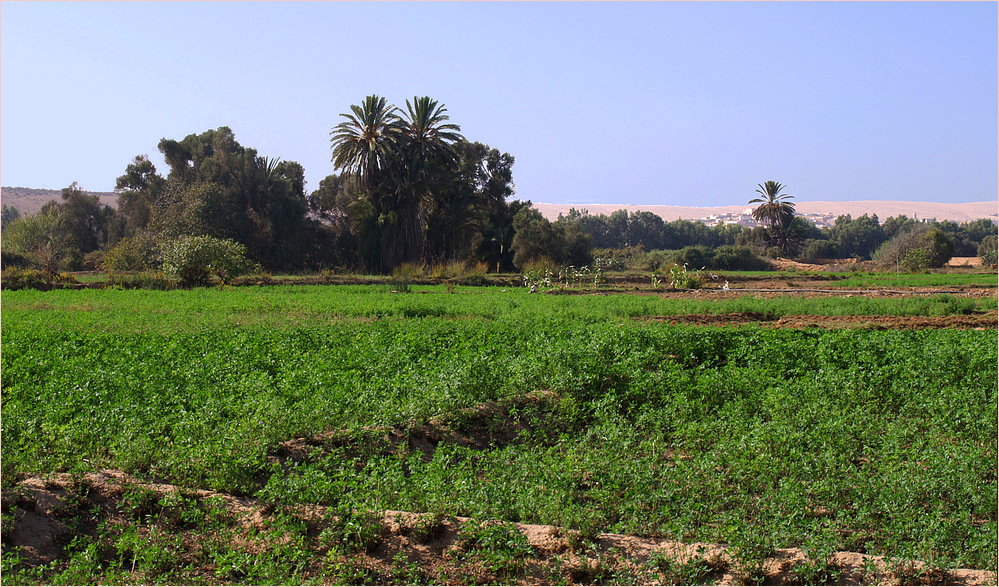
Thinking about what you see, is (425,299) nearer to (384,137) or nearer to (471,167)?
(384,137)

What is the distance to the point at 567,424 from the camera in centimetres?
888

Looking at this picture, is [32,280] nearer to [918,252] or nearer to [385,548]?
[385,548]

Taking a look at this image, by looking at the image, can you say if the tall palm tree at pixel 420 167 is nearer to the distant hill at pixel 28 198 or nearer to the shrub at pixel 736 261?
the shrub at pixel 736 261

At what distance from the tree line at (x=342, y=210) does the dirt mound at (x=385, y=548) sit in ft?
133

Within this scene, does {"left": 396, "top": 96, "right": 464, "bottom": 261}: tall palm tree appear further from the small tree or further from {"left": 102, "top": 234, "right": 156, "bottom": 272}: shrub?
the small tree

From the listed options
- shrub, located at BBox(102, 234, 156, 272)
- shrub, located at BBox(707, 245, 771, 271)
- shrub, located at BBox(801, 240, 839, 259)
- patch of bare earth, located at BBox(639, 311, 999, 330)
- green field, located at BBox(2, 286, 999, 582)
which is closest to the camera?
green field, located at BBox(2, 286, 999, 582)

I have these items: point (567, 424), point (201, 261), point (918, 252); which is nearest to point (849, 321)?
point (567, 424)

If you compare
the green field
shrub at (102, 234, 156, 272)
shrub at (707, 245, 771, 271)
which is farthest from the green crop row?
shrub at (707, 245, 771, 271)

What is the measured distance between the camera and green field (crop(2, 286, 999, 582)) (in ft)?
19.4

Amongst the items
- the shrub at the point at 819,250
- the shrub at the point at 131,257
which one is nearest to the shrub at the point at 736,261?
the shrub at the point at 819,250

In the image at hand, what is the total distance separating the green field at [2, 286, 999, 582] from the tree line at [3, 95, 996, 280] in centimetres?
3595

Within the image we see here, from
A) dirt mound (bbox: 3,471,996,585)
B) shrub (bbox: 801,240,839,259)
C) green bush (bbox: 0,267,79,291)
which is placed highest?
shrub (bbox: 801,240,839,259)

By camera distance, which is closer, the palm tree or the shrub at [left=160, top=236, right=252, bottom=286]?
the shrub at [left=160, top=236, right=252, bottom=286]

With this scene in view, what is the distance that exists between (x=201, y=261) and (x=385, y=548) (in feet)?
106
